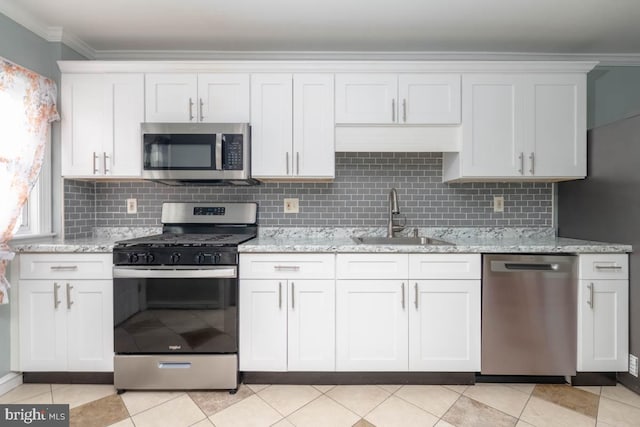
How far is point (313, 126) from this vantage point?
2396mm

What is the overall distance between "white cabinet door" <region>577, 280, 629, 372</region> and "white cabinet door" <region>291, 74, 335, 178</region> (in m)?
1.83

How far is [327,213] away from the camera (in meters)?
2.75

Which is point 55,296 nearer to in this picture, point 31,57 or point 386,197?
point 31,57

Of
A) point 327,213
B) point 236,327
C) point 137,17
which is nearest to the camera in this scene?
point 236,327

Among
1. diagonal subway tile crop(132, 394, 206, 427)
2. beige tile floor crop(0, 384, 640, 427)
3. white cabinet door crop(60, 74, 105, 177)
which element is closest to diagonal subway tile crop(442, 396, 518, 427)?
beige tile floor crop(0, 384, 640, 427)

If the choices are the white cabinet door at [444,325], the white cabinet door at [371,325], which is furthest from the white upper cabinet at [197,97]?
the white cabinet door at [444,325]

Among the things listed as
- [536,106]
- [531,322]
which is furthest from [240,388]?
[536,106]

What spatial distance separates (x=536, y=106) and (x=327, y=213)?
5.56 feet

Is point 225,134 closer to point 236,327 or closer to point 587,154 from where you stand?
point 236,327

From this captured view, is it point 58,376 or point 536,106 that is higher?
point 536,106

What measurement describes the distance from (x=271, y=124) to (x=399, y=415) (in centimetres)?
200

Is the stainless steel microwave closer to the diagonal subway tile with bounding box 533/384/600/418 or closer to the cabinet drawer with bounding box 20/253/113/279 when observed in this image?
the cabinet drawer with bounding box 20/253/113/279

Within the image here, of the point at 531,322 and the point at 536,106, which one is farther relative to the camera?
the point at 536,106

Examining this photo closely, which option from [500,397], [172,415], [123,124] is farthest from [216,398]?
[123,124]
